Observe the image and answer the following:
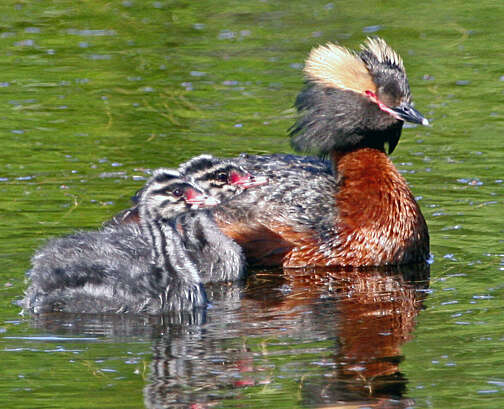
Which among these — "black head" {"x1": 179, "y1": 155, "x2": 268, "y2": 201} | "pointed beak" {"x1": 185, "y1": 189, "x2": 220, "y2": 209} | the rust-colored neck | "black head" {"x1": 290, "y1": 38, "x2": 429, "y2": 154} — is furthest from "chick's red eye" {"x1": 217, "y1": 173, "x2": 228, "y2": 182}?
"black head" {"x1": 290, "y1": 38, "x2": 429, "y2": 154}

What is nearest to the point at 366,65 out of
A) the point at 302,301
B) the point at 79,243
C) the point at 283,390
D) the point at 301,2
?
the point at 302,301

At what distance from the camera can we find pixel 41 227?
1114 centimetres

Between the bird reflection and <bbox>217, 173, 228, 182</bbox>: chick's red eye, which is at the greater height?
<bbox>217, 173, 228, 182</bbox>: chick's red eye

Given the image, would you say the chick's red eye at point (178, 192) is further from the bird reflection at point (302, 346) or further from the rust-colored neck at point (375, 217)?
the rust-colored neck at point (375, 217)

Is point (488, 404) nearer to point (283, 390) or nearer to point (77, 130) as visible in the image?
point (283, 390)

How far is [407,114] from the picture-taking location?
11.4 metres

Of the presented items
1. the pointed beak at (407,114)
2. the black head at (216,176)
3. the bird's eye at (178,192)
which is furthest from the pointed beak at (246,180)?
the pointed beak at (407,114)

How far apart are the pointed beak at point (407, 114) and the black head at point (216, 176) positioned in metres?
1.60

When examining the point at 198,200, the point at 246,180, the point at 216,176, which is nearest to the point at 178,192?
the point at 198,200

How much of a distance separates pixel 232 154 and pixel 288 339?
511cm

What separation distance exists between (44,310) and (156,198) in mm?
1265

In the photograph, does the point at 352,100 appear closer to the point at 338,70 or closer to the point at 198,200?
the point at 338,70

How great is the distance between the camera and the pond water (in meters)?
7.89

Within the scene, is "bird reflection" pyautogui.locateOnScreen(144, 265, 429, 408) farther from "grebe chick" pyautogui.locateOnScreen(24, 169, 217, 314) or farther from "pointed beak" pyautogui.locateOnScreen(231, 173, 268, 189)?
"pointed beak" pyautogui.locateOnScreen(231, 173, 268, 189)
